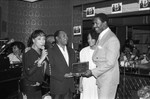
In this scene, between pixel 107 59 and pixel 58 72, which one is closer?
pixel 107 59

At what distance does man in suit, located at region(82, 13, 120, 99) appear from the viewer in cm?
241

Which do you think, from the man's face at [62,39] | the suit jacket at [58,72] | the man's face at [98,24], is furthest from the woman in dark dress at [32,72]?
the man's face at [98,24]

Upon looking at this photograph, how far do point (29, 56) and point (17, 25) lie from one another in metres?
4.97

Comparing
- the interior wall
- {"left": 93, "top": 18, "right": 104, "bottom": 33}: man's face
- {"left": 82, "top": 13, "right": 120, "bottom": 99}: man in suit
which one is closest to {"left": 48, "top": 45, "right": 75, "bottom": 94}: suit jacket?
{"left": 82, "top": 13, "right": 120, "bottom": 99}: man in suit

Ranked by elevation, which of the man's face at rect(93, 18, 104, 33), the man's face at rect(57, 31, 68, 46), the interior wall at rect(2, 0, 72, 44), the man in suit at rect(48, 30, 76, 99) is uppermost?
the interior wall at rect(2, 0, 72, 44)

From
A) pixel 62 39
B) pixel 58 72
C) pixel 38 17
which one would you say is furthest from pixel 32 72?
pixel 38 17

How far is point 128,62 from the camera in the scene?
4215mm

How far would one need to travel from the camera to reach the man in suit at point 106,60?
2.41 metres

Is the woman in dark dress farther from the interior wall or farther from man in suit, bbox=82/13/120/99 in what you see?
the interior wall

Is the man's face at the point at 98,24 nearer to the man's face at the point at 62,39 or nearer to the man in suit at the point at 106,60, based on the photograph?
the man in suit at the point at 106,60

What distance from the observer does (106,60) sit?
2.42 m

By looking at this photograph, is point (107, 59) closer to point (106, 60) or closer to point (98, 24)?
point (106, 60)

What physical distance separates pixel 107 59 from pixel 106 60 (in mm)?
18

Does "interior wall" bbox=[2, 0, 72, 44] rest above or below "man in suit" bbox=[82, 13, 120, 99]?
above
